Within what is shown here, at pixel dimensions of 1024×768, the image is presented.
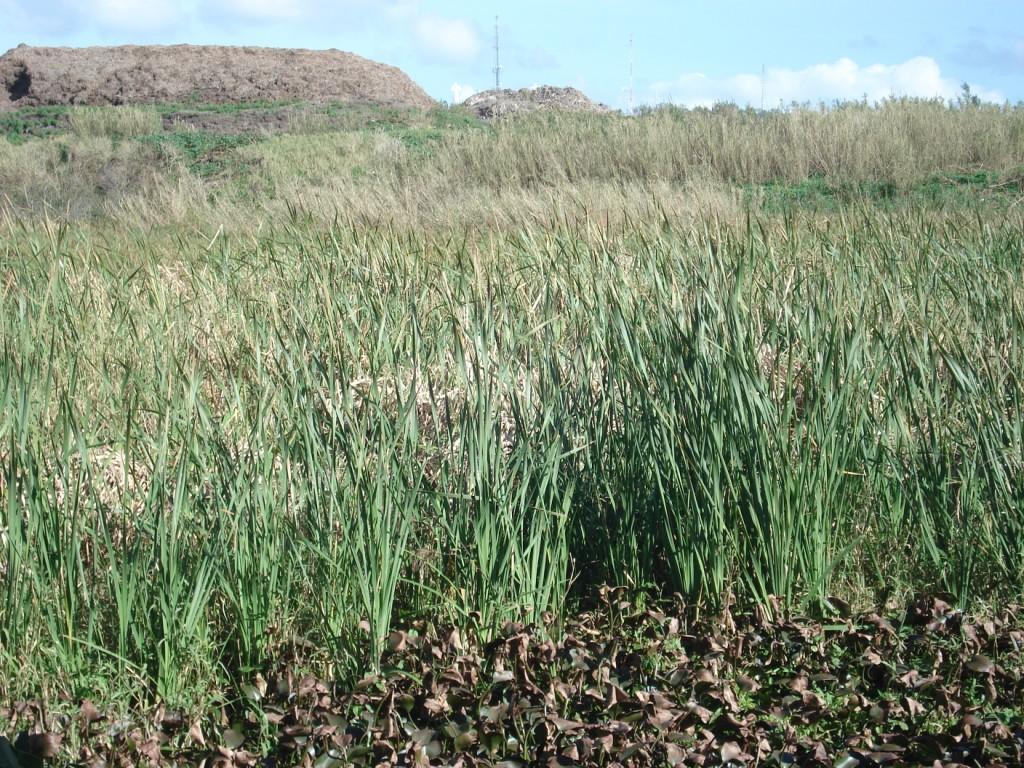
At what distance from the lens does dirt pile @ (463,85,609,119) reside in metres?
24.4

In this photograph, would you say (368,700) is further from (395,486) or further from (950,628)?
(950,628)

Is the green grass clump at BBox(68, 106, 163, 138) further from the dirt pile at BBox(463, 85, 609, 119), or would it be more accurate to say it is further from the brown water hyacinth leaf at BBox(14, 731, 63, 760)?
the brown water hyacinth leaf at BBox(14, 731, 63, 760)

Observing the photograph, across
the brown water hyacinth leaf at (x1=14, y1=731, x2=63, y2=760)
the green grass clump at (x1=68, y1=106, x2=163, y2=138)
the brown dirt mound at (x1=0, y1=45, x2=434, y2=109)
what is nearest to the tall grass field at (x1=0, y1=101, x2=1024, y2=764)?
the brown water hyacinth leaf at (x1=14, y1=731, x2=63, y2=760)

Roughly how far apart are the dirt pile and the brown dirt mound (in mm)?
1851

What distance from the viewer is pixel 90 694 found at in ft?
7.49

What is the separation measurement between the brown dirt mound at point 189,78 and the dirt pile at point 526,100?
72.9 inches

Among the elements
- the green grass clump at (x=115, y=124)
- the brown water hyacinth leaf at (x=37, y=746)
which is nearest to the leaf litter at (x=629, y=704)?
the brown water hyacinth leaf at (x=37, y=746)

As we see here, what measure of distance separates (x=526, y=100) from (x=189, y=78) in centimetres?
957

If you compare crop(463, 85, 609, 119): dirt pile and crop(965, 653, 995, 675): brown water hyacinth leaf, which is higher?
crop(463, 85, 609, 119): dirt pile

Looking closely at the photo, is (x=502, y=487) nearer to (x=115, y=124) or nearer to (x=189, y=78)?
(x=115, y=124)

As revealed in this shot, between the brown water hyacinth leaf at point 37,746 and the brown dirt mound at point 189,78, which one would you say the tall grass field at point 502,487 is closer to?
the brown water hyacinth leaf at point 37,746

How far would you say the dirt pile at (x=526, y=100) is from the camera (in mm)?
24375

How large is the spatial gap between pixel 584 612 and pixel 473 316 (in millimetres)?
1001

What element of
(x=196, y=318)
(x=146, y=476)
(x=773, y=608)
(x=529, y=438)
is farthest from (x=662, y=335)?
(x=196, y=318)
